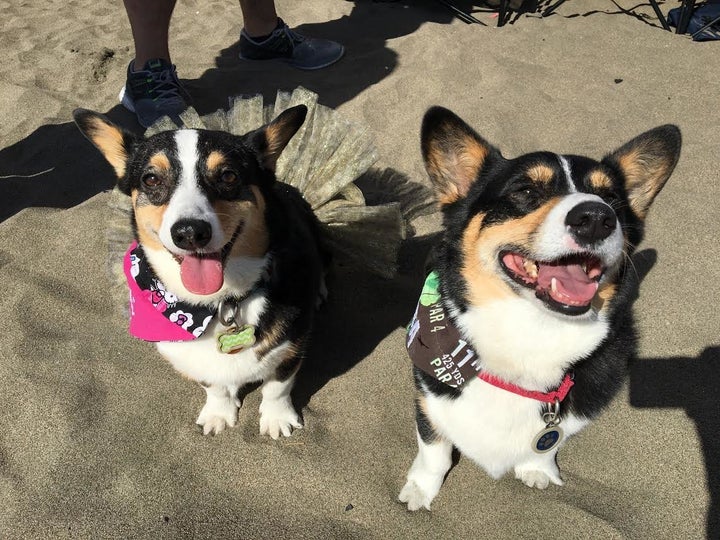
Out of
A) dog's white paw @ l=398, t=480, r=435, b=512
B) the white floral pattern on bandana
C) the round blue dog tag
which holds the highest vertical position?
the white floral pattern on bandana

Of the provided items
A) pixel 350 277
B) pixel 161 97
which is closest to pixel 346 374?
pixel 350 277

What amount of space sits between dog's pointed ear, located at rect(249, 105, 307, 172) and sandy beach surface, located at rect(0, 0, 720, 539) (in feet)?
3.41

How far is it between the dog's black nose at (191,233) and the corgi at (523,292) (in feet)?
2.62

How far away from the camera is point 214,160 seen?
192 cm

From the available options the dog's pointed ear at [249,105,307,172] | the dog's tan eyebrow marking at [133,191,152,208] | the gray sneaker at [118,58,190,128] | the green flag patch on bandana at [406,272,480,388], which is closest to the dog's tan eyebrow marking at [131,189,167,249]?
the dog's tan eyebrow marking at [133,191,152,208]

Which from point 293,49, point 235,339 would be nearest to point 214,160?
point 235,339

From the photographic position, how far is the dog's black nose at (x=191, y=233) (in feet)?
5.46

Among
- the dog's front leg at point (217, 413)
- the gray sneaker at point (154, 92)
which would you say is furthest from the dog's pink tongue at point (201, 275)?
the gray sneaker at point (154, 92)

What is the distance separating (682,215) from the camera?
3.24m

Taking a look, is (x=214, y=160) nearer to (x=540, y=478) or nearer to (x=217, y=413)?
(x=217, y=413)

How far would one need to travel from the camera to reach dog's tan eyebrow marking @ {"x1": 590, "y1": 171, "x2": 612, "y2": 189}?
171 cm

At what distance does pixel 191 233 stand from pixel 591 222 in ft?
3.90

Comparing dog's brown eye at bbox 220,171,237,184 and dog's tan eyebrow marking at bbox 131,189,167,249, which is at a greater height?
dog's brown eye at bbox 220,171,237,184

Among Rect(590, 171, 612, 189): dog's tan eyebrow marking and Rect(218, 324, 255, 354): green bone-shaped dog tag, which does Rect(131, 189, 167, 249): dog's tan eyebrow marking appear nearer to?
Rect(218, 324, 255, 354): green bone-shaped dog tag
